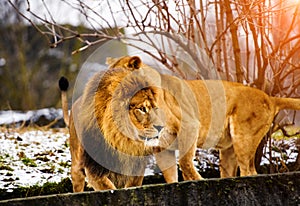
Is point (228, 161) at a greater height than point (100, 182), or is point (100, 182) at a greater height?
point (100, 182)

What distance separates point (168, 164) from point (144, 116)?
0.64m

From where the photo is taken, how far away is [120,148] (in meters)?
3.46

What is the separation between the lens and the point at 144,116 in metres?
3.25

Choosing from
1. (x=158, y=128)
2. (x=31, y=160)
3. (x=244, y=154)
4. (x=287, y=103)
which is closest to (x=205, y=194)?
(x=158, y=128)

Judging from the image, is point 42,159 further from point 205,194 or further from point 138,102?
point 205,194

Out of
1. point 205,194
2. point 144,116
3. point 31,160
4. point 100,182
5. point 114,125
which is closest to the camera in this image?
point 205,194

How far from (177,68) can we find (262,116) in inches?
35.4

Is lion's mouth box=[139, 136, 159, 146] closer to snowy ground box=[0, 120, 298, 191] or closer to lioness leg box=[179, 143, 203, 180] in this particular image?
lioness leg box=[179, 143, 203, 180]

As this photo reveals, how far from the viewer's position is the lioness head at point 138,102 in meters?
3.26

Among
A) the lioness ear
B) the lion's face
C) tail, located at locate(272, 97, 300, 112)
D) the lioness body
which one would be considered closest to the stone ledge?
the lion's face

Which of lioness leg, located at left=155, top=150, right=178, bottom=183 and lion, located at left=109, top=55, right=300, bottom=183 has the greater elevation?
lion, located at left=109, top=55, right=300, bottom=183

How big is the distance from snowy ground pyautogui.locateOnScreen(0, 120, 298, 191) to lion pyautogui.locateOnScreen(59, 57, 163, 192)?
64 centimetres

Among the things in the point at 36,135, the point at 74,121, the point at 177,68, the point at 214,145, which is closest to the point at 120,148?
the point at 74,121

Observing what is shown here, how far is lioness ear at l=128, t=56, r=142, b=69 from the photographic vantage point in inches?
131
